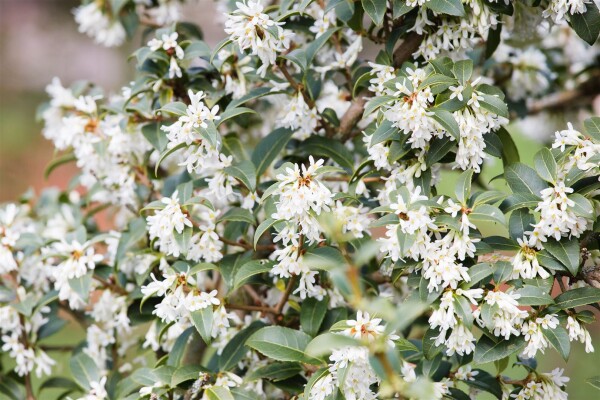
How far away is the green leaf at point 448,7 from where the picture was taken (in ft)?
3.67

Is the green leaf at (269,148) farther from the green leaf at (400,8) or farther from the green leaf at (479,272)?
the green leaf at (479,272)

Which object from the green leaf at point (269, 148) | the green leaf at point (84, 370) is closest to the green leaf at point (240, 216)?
the green leaf at point (269, 148)

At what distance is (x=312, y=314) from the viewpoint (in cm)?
124

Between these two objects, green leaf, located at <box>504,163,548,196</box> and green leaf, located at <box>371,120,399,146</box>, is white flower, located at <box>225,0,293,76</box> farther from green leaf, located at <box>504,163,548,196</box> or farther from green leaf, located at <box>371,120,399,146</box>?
green leaf, located at <box>504,163,548,196</box>

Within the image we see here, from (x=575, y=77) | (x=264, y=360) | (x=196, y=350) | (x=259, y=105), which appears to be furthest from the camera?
(x=575, y=77)

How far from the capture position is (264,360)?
1329 mm

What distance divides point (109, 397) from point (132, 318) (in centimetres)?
16

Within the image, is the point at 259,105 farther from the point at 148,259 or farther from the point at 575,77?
the point at 575,77

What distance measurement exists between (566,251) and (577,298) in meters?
0.07

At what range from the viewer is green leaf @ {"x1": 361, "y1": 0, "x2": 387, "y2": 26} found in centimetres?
118

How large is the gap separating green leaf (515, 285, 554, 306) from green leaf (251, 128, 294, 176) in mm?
521

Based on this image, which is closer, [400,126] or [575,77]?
[400,126]

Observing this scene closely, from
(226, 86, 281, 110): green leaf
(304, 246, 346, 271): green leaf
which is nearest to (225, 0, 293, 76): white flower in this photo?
(226, 86, 281, 110): green leaf

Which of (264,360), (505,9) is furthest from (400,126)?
(264,360)
